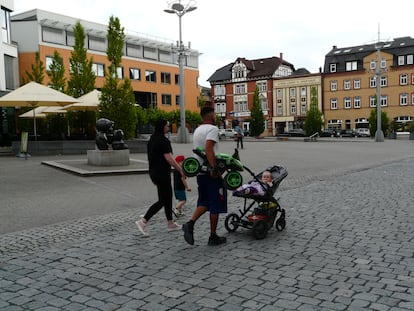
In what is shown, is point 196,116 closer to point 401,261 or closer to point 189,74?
point 189,74

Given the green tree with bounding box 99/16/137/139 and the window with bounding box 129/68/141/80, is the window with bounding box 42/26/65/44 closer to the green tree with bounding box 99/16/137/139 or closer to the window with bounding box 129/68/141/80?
the window with bounding box 129/68/141/80

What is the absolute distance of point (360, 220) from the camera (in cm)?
711

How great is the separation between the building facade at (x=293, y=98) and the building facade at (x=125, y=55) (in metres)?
14.4

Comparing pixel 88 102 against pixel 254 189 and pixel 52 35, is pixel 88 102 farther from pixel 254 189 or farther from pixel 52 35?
pixel 52 35

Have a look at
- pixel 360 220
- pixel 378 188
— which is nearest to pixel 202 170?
pixel 360 220

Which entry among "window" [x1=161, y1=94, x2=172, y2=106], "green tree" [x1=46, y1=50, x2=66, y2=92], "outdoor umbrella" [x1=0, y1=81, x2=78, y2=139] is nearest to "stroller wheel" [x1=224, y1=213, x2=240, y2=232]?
"outdoor umbrella" [x1=0, y1=81, x2=78, y2=139]

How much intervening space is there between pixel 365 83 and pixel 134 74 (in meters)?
35.1

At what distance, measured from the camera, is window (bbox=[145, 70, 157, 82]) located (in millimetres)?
65500

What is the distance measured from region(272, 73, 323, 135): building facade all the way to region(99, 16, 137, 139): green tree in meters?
56.0

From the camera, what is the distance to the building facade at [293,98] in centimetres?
7306

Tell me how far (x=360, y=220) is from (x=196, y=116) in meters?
56.7

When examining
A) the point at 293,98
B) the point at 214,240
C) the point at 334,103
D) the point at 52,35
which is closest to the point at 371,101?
the point at 334,103

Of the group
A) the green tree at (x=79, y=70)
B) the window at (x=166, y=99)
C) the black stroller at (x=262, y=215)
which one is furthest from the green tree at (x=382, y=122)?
the black stroller at (x=262, y=215)

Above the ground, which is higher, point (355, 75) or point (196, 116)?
point (355, 75)
